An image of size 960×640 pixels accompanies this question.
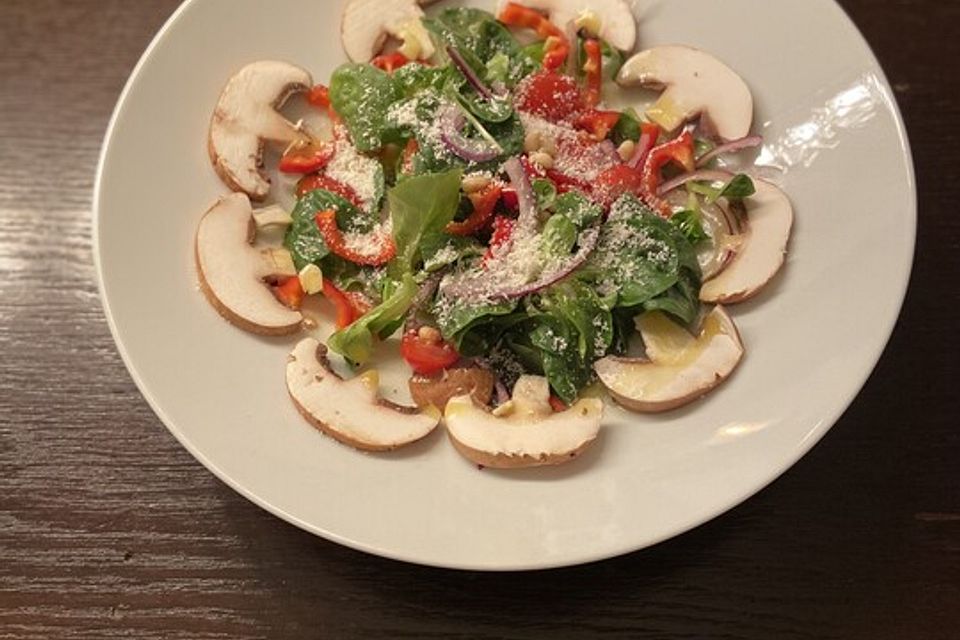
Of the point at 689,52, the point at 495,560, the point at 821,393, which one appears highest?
the point at 689,52

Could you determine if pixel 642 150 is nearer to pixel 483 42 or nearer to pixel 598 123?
pixel 598 123

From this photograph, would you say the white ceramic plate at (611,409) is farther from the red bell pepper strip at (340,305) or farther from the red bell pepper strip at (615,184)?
the red bell pepper strip at (615,184)

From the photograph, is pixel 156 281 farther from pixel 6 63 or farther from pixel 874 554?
pixel 874 554

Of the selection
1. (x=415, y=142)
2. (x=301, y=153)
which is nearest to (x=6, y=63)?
(x=301, y=153)

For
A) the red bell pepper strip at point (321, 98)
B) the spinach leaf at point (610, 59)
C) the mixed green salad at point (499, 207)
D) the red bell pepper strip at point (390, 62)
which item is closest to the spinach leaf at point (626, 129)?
the mixed green salad at point (499, 207)

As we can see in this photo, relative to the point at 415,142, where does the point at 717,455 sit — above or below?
below

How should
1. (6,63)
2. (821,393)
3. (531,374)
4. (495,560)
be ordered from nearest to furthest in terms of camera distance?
1. (495,560)
2. (821,393)
3. (531,374)
4. (6,63)

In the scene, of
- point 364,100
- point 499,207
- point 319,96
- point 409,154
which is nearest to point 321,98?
point 319,96
